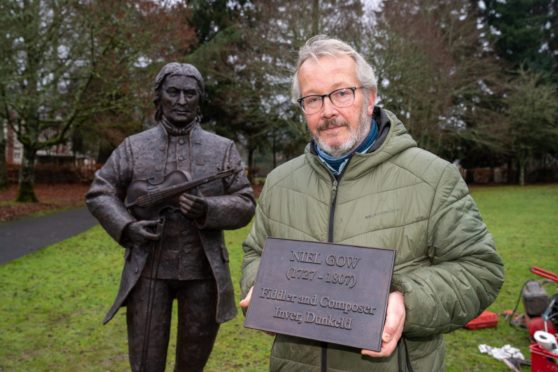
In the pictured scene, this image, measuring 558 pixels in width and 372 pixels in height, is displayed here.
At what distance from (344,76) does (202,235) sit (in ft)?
5.49

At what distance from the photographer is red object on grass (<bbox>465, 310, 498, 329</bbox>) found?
20.7 ft

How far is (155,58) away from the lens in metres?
18.1

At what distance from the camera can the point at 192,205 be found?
10.2ft

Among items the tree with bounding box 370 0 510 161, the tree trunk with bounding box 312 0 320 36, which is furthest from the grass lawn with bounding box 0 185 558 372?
the tree trunk with bounding box 312 0 320 36

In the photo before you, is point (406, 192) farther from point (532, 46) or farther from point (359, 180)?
point (532, 46)

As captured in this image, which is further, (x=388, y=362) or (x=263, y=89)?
(x=263, y=89)

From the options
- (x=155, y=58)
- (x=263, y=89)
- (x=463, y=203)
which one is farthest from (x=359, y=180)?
(x=263, y=89)

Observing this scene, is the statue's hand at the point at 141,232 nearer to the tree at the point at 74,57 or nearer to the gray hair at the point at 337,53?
the gray hair at the point at 337,53

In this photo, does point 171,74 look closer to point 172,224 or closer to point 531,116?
point 172,224

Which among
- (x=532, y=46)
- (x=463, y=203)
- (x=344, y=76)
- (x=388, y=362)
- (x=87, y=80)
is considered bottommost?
(x=388, y=362)

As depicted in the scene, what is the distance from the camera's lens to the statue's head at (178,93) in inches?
131

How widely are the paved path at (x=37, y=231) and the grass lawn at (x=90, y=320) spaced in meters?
0.42

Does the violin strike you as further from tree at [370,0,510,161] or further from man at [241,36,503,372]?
tree at [370,0,510,161]

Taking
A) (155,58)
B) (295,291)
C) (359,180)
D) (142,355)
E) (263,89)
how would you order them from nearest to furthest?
1. (295,291)
2. (359,180)
3. (142,355)
4. (155,58)
5. (263,89)
